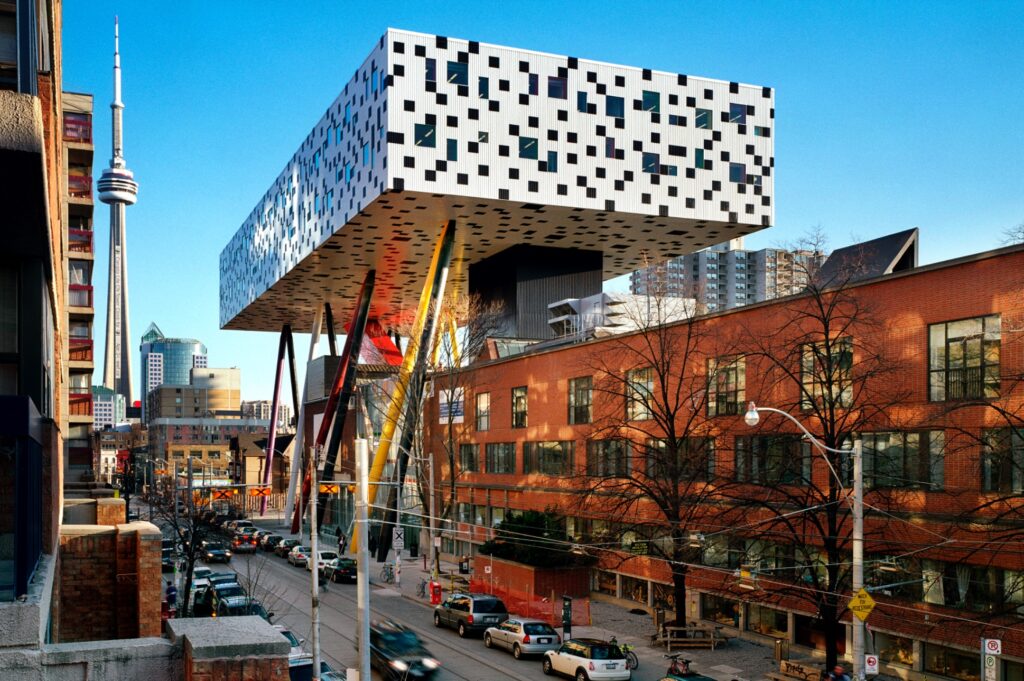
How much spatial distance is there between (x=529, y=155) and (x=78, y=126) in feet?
112

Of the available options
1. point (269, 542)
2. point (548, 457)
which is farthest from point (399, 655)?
point (269, 542)

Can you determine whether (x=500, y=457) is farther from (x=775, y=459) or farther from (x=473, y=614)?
(x=775, y=459)

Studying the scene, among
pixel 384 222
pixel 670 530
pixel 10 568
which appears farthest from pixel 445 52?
pixel 10 568

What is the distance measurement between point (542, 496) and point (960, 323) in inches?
1177

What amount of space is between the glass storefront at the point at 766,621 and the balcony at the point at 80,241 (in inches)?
2159

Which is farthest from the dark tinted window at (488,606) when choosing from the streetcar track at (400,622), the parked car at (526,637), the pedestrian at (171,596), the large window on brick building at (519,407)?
the large window on brick building at (519,407)

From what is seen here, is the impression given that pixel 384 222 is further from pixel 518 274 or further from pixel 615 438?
pixel 615 438

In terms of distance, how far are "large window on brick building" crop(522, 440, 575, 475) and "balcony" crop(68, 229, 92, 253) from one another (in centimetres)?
3731

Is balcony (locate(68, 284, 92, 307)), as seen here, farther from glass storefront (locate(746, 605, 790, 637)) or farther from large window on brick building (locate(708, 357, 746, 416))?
glass storefront (locate(746, 605, 790, 637))

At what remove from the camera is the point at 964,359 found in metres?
29.5

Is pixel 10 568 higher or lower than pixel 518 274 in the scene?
lower

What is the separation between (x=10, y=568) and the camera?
7199 millimetres

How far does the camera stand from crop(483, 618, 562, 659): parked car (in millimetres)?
34375

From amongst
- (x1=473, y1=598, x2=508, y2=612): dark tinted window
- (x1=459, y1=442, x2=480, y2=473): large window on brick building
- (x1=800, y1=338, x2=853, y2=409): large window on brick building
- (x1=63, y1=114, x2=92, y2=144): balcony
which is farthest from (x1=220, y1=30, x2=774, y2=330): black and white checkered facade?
(x1=800, y1=338, x2=853, y2=409): large window on brick building
